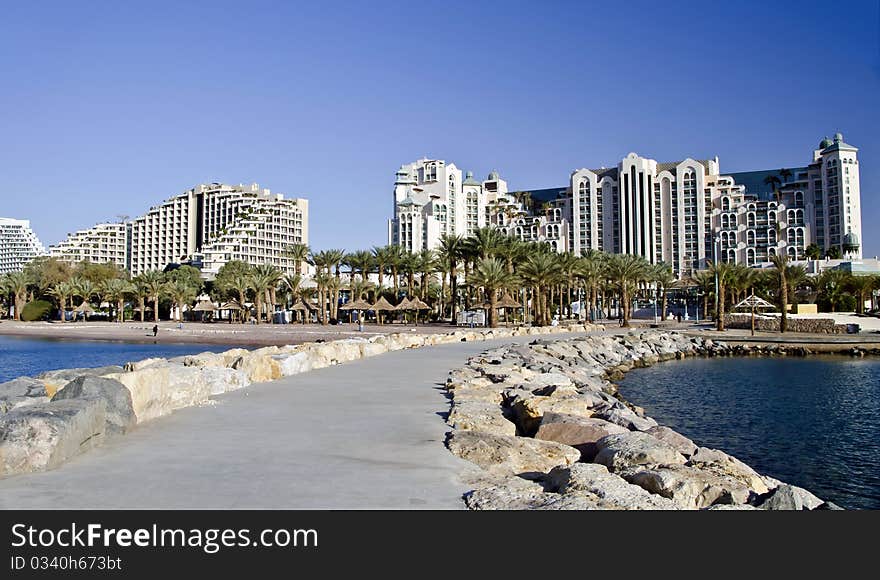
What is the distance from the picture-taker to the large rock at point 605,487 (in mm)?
5413

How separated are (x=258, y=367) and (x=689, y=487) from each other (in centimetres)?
978

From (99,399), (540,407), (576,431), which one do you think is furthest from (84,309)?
(576,431)

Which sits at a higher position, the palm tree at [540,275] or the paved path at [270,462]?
the palm tree at [540,275]

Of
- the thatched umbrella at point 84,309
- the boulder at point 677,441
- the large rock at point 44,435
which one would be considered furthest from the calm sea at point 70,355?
the thatched umbrella at point 84,309

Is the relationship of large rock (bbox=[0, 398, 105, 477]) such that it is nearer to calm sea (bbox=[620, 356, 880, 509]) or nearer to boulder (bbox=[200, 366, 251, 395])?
boulder (bbox=[200, 366, 251, 395])

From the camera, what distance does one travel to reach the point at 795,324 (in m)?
52.4

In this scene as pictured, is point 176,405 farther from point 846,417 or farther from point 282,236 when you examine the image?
point 282,236

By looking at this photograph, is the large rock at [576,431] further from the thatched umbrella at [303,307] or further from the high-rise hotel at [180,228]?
the high-rise hotel at [180,228]

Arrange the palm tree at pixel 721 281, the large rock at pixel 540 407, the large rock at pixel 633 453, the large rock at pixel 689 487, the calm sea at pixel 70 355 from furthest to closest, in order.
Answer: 1. the palm tree at pixel 721 281
2. the calm sea at pixel 70 355
3. the large rock at pixel 540 407
4. the large rock at pixel 633 453
5. the large rock at pixel 689 487

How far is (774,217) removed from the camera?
5615 inches

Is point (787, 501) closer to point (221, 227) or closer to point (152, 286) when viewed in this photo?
point (152, 286)

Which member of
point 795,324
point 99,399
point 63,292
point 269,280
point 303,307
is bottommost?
point 795,324

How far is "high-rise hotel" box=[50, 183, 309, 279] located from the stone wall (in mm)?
116014

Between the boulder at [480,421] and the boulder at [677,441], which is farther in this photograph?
the boulder at [480,421]
